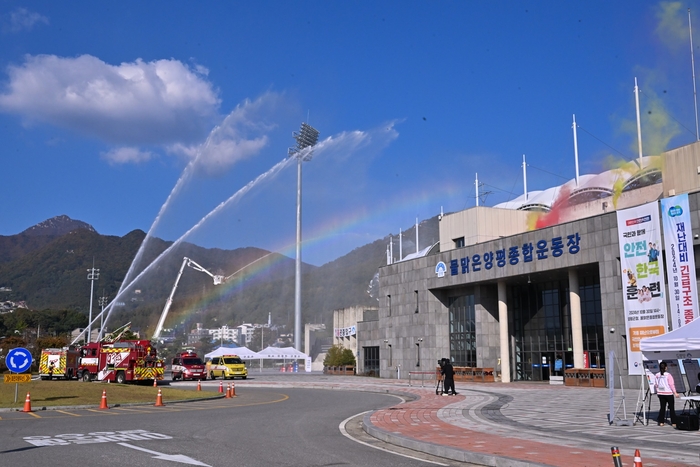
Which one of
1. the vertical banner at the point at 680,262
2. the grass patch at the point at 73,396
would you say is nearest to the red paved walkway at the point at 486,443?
the grass patch at the point at 73,396

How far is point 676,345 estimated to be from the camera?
16.1 metres

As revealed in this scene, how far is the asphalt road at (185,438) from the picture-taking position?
11.1 m

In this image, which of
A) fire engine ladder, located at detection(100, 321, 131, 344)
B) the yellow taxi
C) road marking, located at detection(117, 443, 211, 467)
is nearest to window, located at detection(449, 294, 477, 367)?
the yellow taxi

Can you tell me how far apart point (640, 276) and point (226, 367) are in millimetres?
34010

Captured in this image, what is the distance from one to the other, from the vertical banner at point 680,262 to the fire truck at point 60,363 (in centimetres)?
3931

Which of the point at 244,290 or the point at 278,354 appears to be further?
the point at 244,290

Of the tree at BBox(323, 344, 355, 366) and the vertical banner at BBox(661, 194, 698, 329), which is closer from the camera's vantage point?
the vertical banner at BBox(661, 194, 698, 329)

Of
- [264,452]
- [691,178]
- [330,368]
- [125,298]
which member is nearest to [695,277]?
[691,178]

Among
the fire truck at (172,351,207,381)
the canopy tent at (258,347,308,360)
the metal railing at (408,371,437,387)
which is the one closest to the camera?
the metal railing at (408,371,437,387)

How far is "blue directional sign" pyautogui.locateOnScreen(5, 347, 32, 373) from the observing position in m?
22.1

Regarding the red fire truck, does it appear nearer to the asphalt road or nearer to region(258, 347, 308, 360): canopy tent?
the asphalt road

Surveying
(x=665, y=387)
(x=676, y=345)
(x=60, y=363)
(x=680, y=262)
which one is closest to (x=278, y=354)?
(x=60, y=363)

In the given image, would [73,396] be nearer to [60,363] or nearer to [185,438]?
[185,438]

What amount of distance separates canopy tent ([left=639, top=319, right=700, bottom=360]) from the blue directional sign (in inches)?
793
